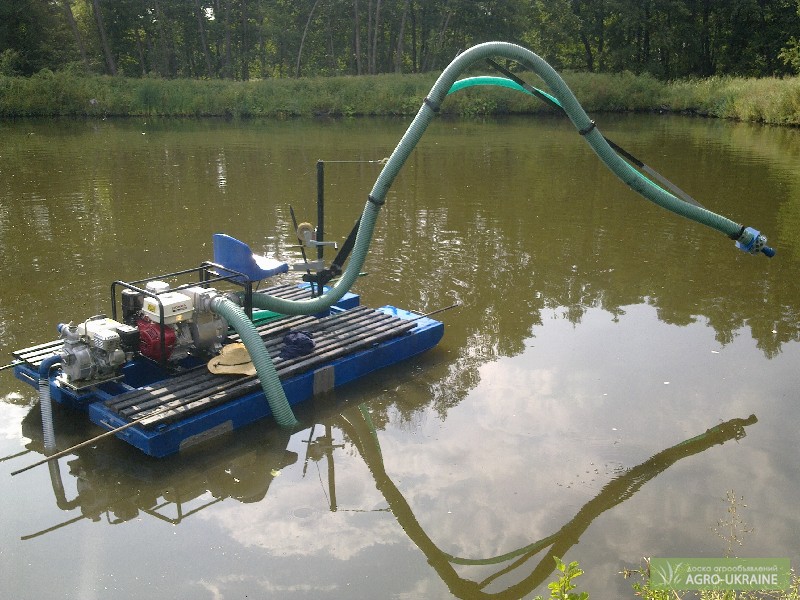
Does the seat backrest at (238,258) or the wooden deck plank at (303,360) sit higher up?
the seat backrest at (238,258)

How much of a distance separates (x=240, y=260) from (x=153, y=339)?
94cm

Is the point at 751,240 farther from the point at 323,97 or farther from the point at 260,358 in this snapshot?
the point at 323,97

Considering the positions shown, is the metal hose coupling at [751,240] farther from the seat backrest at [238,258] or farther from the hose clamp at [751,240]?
the seat backrest at [238,258]

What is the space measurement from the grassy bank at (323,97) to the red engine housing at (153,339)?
88.0ft

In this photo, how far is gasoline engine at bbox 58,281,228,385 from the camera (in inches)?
194

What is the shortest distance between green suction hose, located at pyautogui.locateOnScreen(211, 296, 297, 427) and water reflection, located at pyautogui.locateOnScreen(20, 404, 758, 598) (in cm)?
18

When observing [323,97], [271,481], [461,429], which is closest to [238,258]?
[271,481]

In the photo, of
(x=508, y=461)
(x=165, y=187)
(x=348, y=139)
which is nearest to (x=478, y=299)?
(x=508, y=461)

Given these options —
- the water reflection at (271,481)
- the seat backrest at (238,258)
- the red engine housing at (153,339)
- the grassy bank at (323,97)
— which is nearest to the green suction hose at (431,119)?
the seat backrest at (238,258)

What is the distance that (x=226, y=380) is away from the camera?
5203 millimetres

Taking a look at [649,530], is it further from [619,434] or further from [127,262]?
[127,262]

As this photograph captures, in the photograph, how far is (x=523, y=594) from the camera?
3.87 metres

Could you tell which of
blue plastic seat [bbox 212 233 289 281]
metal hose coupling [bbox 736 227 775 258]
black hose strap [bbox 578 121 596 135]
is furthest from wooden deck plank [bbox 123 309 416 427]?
metal hose coupling [bbox 736 227 775 258]

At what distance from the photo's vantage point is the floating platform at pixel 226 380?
186 inches
